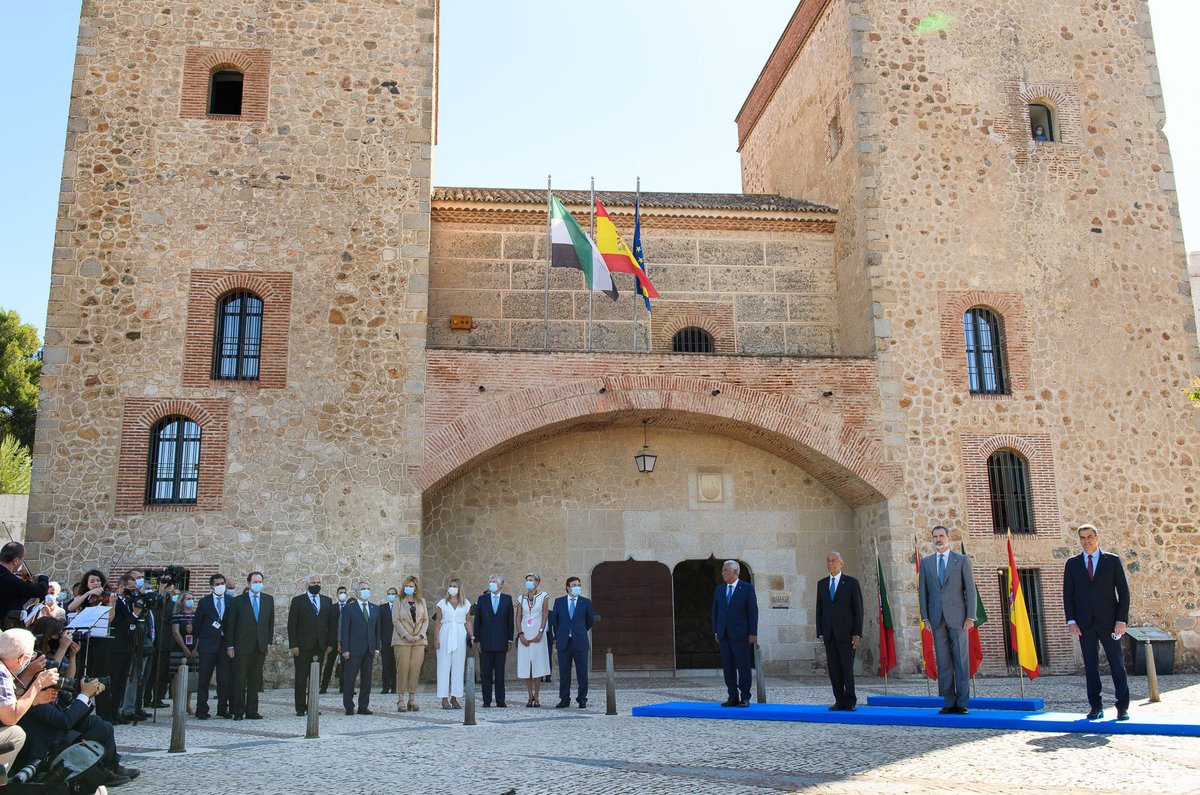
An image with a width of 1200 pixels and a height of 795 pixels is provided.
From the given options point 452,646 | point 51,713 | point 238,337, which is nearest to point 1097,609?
point 452,646

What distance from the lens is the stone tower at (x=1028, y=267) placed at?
16.6 meters

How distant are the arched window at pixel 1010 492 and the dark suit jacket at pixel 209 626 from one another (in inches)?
464

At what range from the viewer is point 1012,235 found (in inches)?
692

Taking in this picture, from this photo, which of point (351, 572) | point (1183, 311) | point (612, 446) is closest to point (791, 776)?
point (351, 572)

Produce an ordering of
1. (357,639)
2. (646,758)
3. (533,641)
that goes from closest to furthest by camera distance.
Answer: (646,758), (357,639), (533,641)

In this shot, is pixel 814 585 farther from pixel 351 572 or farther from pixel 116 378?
pixel 116 378

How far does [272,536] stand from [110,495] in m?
2.43

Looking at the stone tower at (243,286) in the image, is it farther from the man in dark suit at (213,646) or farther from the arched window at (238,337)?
the man in dark suit at (213,646)

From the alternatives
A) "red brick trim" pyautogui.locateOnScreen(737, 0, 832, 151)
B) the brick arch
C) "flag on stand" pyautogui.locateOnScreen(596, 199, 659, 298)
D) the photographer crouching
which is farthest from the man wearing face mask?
"red brick trim" pyautogui.locateOnScreen(737, 0, 832, 151)

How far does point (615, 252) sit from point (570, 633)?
275 inches

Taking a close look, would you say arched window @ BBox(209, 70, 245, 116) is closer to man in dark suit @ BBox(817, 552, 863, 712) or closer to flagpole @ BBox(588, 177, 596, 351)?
flagpole @ BBox(588, 177, 596, 351)

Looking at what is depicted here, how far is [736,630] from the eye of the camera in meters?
10.4

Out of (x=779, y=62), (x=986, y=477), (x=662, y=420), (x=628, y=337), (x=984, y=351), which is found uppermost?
(x=779, y=62)

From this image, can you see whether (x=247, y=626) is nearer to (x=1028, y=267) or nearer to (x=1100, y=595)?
(x=1100, y=595)
